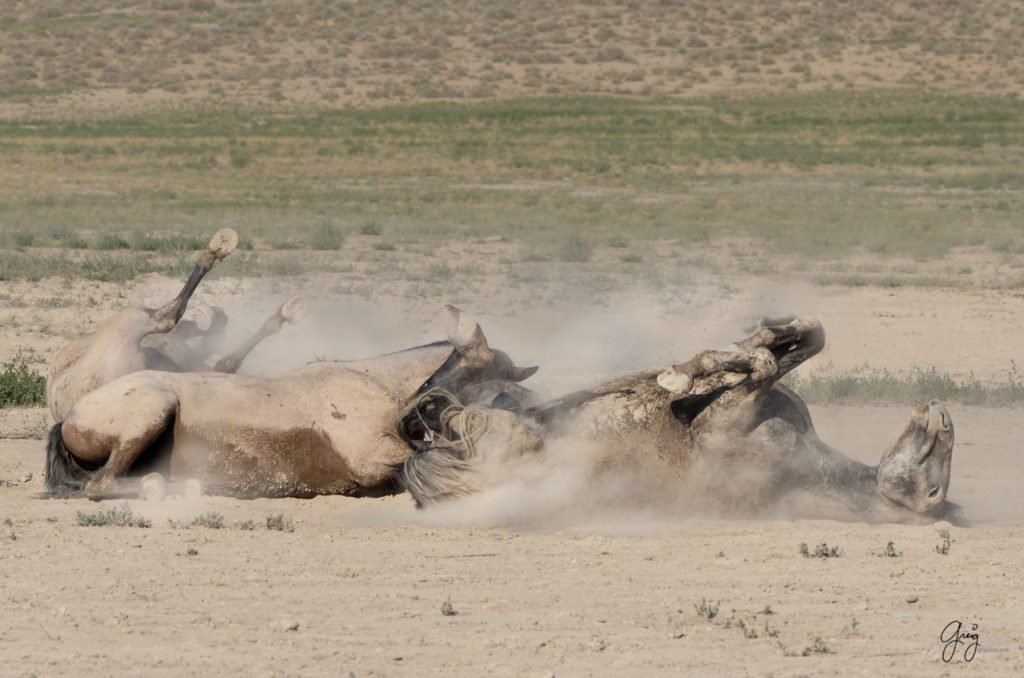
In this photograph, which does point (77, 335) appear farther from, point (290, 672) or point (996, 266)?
point (996, 266)

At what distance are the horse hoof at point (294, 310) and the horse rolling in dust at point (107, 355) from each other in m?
0.50

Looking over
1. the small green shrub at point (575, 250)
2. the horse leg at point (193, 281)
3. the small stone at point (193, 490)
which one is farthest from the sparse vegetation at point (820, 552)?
the small green shrub at point (575, 250)

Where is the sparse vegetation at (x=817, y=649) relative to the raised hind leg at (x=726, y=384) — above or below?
below

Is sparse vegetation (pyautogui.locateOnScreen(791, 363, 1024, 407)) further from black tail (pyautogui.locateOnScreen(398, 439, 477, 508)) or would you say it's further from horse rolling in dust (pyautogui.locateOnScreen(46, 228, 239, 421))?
horse rolling in dust (pyautogui.locateOnScreen(46, 228, 239, 421))

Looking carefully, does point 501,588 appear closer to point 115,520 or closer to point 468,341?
point 468,341

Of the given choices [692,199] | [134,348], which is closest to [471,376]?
[134,348]

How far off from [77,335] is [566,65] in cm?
4115

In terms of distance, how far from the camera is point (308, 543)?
5461 mm

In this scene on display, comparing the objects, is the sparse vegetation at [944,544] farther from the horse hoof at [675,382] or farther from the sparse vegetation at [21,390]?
the sparse vegetation at [21,390]

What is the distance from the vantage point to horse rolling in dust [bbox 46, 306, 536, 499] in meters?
5.91

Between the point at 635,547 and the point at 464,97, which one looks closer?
the point at 635,547

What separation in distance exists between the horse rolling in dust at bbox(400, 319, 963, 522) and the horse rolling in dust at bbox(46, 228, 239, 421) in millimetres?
1610

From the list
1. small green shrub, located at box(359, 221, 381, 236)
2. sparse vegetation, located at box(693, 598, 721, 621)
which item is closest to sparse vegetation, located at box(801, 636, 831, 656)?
sparse vegetation, located at box(693, 598, 721, 621)

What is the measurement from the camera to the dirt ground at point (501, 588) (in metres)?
4.09
